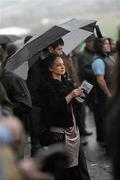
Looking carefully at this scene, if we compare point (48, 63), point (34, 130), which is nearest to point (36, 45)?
point (48, 63)

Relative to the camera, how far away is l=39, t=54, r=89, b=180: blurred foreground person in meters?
6.75

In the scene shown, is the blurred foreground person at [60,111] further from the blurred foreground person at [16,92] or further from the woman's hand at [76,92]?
the blurred foreground person at [16,92]

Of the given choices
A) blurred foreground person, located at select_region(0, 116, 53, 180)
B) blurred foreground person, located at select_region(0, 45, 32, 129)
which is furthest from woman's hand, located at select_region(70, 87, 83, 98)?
blurred foreground person, located at select_region(0, 116, 53, 180)

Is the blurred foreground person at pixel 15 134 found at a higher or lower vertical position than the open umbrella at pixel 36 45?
lower

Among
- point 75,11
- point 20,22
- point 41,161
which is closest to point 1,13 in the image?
point 20,22

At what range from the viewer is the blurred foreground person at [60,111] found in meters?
6.75

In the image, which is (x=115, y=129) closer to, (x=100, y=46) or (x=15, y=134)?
(x=15, y=134)

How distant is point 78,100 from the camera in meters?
6.90

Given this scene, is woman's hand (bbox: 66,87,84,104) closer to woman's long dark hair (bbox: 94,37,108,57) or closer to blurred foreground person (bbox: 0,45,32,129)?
blurred foreground person (bbox: 0,45,32,129)

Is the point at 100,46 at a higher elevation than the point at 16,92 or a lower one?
higher

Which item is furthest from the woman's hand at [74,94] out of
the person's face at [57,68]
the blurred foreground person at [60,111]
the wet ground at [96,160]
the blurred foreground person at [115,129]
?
the blurred foreground person at [115,129]

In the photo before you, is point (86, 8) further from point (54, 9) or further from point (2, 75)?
point (2, 75)

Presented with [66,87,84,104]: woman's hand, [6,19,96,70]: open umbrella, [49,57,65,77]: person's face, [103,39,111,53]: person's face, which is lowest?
[66,87,84,104]: woman's hand

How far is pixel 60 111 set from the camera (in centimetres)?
674
